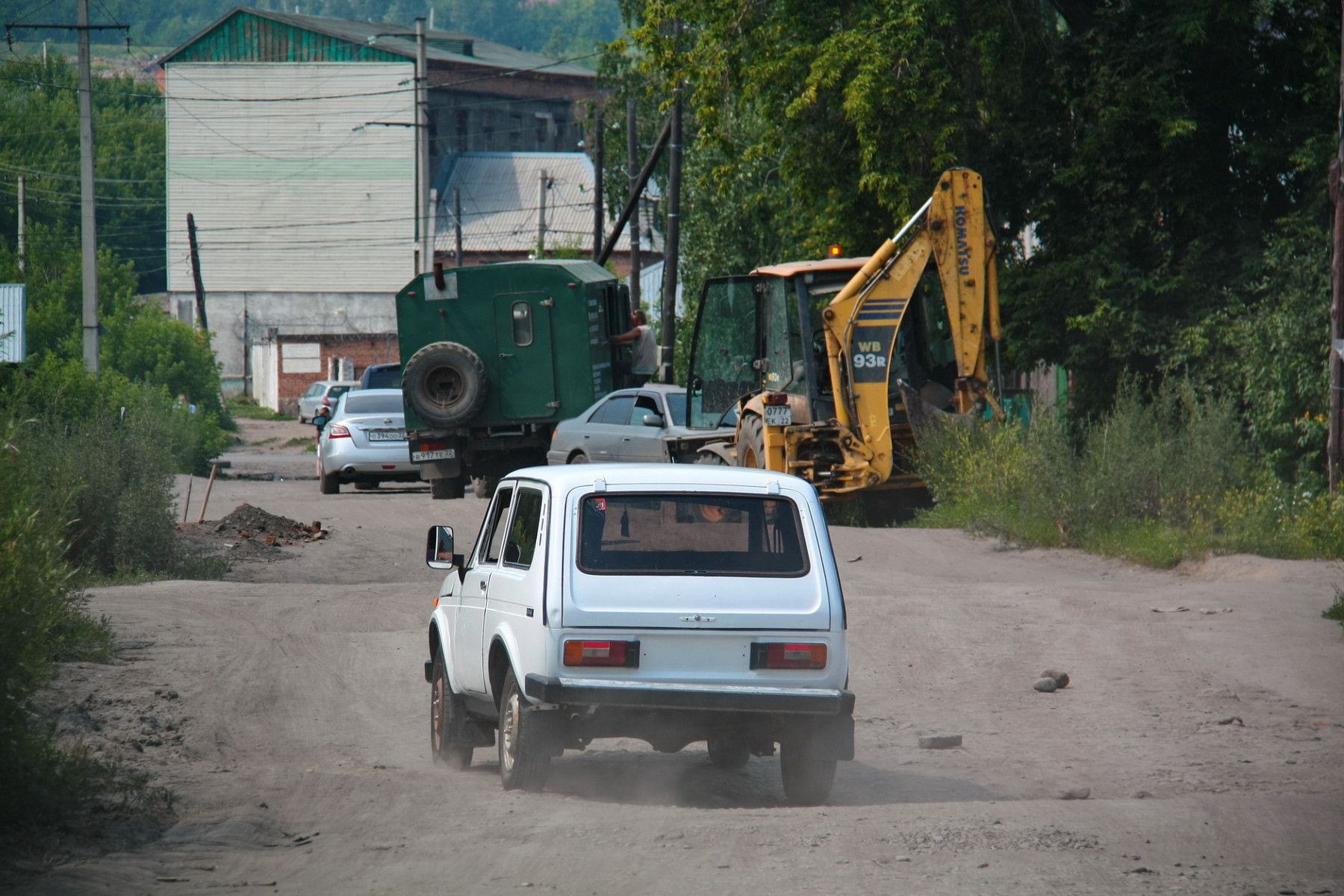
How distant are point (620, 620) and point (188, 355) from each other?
4452 cm

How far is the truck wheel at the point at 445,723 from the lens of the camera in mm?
8516

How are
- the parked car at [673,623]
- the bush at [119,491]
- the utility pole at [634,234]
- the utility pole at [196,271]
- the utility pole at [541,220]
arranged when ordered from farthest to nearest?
1. the utility pole at [196,271]
2. the utility pole at [541,220]
3. the utility pole at [634,234]
4. the bush at [119,491]
5. the parked car at [673,623]

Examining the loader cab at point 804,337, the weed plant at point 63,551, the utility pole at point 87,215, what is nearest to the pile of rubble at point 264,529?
the weed plant at point 63,551

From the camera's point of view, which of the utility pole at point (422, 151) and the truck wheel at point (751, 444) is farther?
the utility pole at point (422, 151)

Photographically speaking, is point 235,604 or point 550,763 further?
point 235,604

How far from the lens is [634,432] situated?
20812 mm

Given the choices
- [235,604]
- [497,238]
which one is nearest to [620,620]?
[235,604]

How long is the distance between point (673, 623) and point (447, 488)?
16908 mm

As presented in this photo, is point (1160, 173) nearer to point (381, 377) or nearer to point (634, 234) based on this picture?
point (381, 377)

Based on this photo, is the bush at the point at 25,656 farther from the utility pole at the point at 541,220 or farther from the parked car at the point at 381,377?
the utility pole at the point at 541,220

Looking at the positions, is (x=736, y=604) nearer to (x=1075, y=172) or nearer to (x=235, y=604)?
(x=235, y=604)

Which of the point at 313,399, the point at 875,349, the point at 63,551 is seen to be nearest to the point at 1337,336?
the point at 875,349

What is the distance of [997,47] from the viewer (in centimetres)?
2127

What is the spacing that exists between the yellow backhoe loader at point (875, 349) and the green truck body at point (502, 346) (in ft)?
15.5
